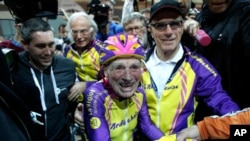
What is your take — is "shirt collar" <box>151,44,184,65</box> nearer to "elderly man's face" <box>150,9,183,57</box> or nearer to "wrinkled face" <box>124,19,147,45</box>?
"elderly man's face" <box>150,9,183,57</box>

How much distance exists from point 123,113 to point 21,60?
898 mm

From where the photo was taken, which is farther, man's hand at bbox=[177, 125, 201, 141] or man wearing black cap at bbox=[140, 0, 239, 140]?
man wearing black cap at bbox=[140, 0, 239, 140]

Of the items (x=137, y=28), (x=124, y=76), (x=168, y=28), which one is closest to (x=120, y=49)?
(x=124, y=76)

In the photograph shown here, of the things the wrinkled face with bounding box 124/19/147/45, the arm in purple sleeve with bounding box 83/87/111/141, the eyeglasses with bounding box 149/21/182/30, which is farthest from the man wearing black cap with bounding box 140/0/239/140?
the wrinkled face with bounding box 124/19/147/45

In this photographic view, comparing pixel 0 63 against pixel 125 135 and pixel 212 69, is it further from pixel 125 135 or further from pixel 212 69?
pixel 212 69

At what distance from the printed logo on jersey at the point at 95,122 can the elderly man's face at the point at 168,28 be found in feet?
1.84

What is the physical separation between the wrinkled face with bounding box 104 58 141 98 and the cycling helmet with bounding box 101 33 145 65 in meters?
0.03

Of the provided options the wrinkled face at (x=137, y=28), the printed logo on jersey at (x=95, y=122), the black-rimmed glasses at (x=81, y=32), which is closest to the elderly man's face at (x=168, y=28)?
the printed logo on jersey at (x=95, y=122)

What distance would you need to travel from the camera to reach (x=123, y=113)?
197 cm

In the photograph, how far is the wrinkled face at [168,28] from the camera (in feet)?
6.61

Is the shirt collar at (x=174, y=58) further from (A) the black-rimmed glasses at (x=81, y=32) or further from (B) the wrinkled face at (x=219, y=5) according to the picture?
(A) the black-rimmed glasses at (x=81, y=32)

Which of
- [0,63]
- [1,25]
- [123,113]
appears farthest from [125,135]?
[1,25]

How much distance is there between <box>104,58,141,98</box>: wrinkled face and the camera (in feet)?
6.16

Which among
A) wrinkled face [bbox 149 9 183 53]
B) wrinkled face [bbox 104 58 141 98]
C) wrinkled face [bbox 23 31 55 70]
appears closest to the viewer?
wrinkled face [bbox 104 58 141 98]
